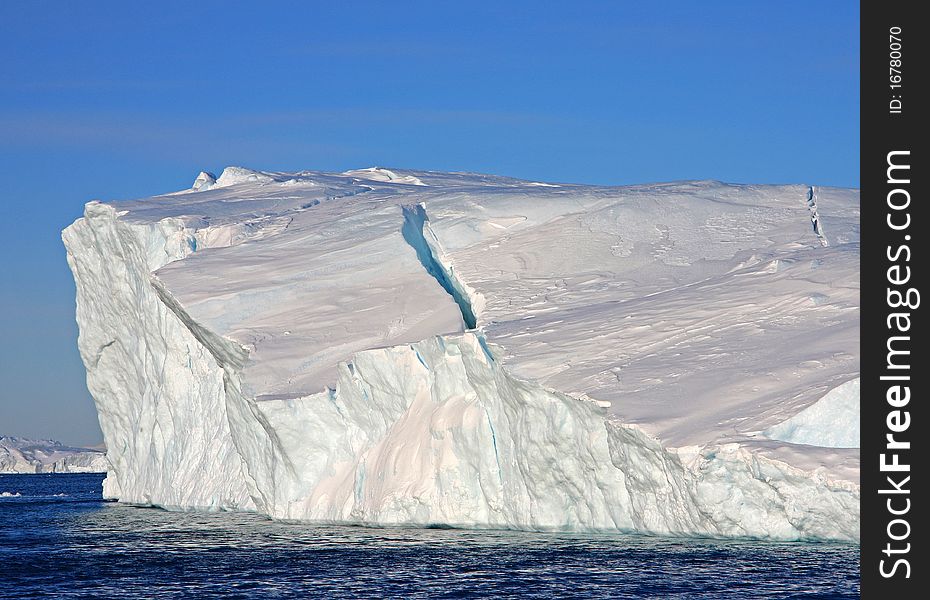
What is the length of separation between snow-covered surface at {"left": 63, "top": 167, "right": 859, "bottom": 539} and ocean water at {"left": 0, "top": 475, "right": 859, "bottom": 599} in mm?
887

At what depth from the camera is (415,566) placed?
1997 cm

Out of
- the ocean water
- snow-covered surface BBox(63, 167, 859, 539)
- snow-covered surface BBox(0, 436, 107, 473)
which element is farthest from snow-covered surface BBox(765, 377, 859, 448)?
snow-covered surface BBox(0, 436, 107, 473)

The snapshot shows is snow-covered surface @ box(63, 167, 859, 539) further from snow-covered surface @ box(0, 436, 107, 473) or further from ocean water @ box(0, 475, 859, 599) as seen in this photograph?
snow-covered surface @ box(0, 436, 107, 473)

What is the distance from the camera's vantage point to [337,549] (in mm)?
22453

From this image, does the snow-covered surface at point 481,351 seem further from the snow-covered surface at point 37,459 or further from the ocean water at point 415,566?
the snow-covered surface at point 37,459

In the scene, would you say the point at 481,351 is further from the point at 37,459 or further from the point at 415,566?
the point at 37,459

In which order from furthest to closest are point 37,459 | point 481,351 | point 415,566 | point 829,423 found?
point 37,459 < point 481,351 < point 415,566 < point 829,423

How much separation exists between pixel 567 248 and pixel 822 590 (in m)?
15.5

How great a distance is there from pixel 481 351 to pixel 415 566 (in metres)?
5.52

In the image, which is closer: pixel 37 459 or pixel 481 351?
pixel 481 351

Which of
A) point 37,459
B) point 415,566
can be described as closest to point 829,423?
point 415,566

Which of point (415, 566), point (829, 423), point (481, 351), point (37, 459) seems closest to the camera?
point (829, 423)

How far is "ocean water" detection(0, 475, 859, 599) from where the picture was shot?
17422 mm
